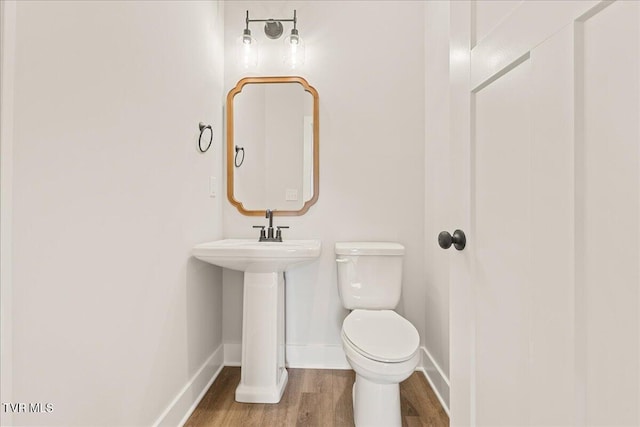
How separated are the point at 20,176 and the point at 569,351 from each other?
1137 mm

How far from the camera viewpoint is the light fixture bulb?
2117 millimetres

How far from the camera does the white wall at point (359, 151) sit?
217 centimetres

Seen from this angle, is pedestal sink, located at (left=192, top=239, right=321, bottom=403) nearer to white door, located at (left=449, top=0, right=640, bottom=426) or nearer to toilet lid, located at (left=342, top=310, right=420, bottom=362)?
toilet lid, located at (left=342, top=310, right=420, bottom=362)

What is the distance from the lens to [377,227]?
2166mm

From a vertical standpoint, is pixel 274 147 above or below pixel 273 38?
below

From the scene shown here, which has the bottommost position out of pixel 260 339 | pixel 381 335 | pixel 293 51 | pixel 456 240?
pixel 260 339

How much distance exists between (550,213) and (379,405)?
1171 millimetres

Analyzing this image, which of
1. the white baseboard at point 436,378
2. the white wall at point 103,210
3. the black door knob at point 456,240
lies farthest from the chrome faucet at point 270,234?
the black door knob at point 456,240

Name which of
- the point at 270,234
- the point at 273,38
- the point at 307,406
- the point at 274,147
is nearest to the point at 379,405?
the point at 307,406

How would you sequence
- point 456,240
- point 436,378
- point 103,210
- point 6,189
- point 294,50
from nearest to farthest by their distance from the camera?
point 6,189, point 456,240, point 103,210, point 436,378, point 294,50

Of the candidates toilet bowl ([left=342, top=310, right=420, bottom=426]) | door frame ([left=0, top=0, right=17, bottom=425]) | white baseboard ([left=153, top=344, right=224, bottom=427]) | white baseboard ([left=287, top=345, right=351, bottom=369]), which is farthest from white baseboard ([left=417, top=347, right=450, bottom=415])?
door frame ([left=0, top=0, right=17, bottom=425])

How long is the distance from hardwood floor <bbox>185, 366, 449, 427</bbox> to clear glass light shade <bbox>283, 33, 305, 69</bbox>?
1.93m

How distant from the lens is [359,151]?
7.15ft

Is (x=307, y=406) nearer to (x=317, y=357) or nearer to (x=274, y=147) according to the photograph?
(x=317, y=357)
